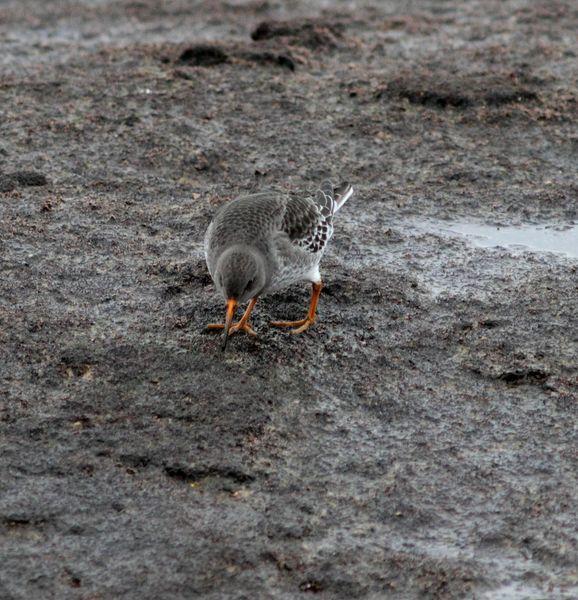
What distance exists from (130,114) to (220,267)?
12.0 ft

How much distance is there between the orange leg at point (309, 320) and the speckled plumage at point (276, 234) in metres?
0.08

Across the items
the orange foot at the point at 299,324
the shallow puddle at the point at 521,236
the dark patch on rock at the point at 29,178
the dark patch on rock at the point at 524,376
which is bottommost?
the shallow puddle at the point at 521,236

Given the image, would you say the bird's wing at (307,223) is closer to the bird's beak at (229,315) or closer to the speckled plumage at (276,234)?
the speckled plumage at (276,234)

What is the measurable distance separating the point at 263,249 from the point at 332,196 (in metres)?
1.27

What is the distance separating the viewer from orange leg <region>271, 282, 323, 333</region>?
686cm

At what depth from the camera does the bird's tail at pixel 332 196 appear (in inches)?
295

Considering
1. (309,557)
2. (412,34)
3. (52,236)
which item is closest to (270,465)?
(309,557)

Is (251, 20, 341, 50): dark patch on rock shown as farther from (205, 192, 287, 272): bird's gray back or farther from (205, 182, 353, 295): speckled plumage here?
(205, 192, 287, 272): bird's gray back

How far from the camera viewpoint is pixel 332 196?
25.2 feet

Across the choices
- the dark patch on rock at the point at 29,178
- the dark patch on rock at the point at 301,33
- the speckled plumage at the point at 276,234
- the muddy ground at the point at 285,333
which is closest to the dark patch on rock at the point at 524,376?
the muddy ground at the point at 285,333

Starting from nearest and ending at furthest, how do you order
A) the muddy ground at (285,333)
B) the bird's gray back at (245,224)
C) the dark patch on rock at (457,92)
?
the muddy ground at (285,333), the bird's gray back at (245,224), the dark patch on rock at (457,92)

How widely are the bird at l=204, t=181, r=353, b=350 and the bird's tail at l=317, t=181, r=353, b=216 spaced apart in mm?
151

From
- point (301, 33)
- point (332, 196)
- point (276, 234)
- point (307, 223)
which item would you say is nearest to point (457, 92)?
point (301, 33)

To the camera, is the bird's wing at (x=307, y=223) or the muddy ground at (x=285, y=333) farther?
the bird's wing at (x=307, y=223)
